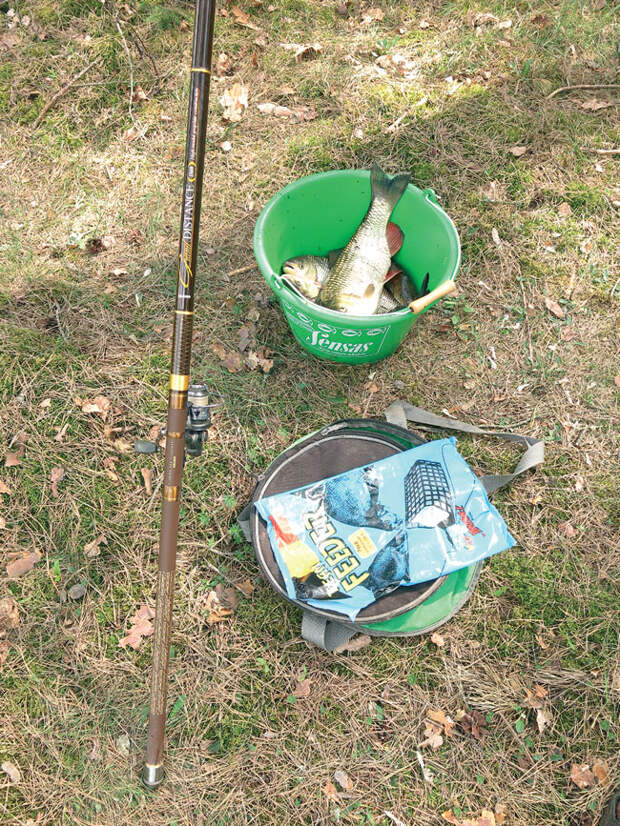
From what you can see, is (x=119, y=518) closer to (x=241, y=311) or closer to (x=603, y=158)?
(x=241, y=311)

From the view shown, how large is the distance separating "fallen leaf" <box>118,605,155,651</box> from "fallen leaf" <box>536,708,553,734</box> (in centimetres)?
160

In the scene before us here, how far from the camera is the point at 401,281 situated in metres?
2.92

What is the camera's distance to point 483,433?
270cm

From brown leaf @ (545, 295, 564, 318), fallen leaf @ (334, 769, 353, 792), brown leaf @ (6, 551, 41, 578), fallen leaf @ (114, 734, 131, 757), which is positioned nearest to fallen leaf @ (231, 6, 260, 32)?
brown leaf @ (545, 295, 564, 318)

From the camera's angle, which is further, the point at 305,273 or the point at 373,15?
the point at 373,15

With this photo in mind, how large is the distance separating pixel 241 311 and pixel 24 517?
1.43 m

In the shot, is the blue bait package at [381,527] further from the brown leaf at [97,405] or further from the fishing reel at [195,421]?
the brown leaf at [97,405]

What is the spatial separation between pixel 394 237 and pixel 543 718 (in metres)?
2.22

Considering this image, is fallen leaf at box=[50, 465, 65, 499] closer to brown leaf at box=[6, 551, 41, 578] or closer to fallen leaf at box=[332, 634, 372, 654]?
brown leaf at box=[6, 551, 41, 578]

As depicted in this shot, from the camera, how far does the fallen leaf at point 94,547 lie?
2.51m

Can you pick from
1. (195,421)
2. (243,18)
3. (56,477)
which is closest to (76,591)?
(56,477)

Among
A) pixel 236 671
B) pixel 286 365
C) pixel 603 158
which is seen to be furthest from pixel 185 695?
pixel 603 158

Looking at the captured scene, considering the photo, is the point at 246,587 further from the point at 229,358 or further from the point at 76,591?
the point at 229,358

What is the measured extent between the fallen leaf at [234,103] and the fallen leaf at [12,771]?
136 inches
